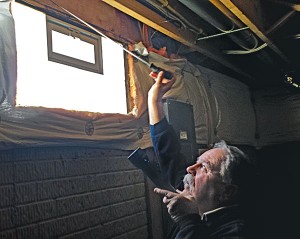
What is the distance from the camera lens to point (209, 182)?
55.6 inches

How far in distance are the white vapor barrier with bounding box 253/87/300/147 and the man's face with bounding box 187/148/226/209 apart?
3214 mm

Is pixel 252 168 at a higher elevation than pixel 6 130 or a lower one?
lower

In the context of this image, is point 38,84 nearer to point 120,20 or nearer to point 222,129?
point 120,20

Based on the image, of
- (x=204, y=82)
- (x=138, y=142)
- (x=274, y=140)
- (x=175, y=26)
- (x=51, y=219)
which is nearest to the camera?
(x=51, y=219)

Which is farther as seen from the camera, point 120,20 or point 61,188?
point 120,20

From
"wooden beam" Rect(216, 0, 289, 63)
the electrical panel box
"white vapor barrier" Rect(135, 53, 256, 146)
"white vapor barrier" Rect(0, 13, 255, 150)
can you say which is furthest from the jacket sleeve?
"wooden beam" Rect(216, 0, 289, 63)

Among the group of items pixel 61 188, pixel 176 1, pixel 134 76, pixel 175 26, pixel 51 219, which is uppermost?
pixel 176 1

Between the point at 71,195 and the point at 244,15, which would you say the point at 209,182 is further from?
the point at 244,15

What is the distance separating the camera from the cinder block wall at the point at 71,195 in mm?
1285

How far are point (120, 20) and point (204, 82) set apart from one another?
4.53 ft

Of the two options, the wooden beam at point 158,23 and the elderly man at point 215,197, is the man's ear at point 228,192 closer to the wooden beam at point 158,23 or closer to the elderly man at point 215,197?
the elderly man at point 215,197

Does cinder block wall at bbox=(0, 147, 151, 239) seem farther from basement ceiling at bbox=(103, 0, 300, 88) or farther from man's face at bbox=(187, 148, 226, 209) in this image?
basement ceiling at bbox=(103, 0, 300, 88)

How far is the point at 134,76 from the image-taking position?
2.08 m

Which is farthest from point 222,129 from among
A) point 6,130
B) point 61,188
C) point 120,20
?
point 6,130
